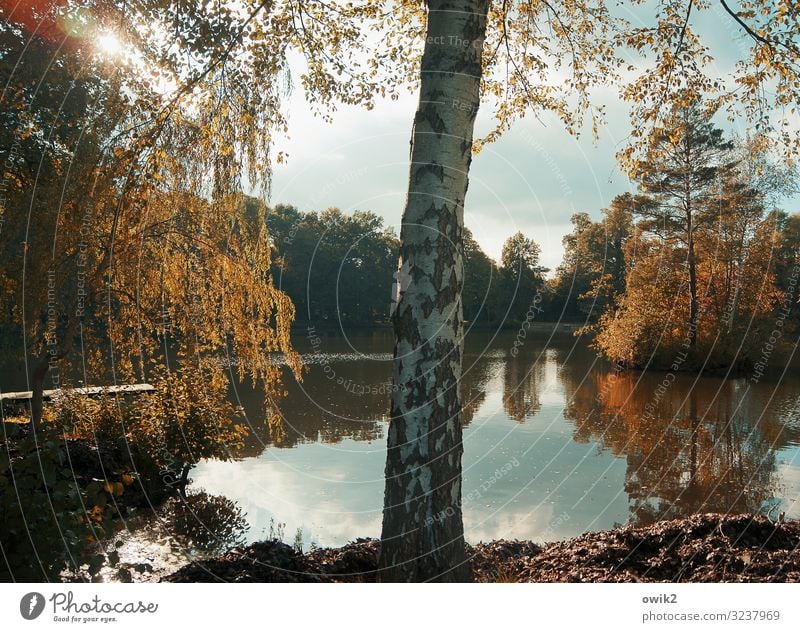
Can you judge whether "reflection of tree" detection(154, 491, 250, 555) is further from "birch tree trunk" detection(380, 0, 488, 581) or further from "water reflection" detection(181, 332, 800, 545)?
"birch tree trunk" detection(380, 0, 488, 581)

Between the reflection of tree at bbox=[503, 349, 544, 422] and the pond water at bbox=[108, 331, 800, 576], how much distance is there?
0.12 metres

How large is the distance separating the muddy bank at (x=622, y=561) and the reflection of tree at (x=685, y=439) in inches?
110

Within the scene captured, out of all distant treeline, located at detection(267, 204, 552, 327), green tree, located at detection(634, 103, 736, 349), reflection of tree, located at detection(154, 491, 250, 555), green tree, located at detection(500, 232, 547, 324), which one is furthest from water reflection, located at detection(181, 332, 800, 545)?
green tree, located at detection(500, 232, 547, 324)

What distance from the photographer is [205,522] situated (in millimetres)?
7410

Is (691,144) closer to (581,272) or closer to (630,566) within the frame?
(581,272)

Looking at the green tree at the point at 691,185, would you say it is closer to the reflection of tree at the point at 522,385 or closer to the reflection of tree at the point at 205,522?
the reflection of tree at the point at 522,385

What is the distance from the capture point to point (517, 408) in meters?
15.2

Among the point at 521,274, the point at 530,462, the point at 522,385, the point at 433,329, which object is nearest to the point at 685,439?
the point at 530,462

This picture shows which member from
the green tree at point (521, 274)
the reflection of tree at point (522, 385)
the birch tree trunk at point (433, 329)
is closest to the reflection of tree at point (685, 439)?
the reflection of tree at point (522, 385)

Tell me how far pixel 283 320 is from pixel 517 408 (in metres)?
9.28

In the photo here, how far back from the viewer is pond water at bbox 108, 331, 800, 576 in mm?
7465

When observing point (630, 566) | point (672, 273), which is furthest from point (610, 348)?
point (630, 566)

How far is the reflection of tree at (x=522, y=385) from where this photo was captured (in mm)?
15023

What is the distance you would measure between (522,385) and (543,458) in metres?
9.22
